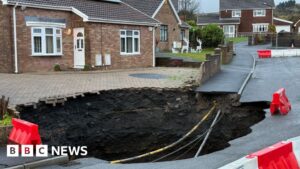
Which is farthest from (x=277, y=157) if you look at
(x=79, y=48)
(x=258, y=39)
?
(x=258, y=39)

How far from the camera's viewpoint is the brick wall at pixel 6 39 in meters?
22.0

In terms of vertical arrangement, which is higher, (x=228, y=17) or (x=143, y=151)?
(x=228, y=17)

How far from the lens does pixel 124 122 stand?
607 inches

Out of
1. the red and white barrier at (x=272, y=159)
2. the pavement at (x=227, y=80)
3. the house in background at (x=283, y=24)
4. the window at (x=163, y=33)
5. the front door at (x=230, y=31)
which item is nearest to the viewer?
the red and white barrier at (x=272, y=159)

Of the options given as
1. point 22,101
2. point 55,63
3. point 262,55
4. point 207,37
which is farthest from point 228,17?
point 22,101

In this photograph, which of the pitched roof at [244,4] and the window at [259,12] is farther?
the pitched roof at [244,4]

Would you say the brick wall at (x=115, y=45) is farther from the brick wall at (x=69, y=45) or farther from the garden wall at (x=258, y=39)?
the garden wall at (x=258, y=39)

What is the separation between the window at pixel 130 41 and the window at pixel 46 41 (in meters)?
4.43

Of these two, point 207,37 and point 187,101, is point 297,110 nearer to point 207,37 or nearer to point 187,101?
point 187,101

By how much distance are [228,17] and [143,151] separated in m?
68.3

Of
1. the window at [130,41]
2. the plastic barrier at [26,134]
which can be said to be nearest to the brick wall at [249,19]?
the window at [130,41]

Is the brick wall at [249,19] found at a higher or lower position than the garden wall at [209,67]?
higher

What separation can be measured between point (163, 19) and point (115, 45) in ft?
53.4

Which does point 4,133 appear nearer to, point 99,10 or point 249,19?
point 99,10
